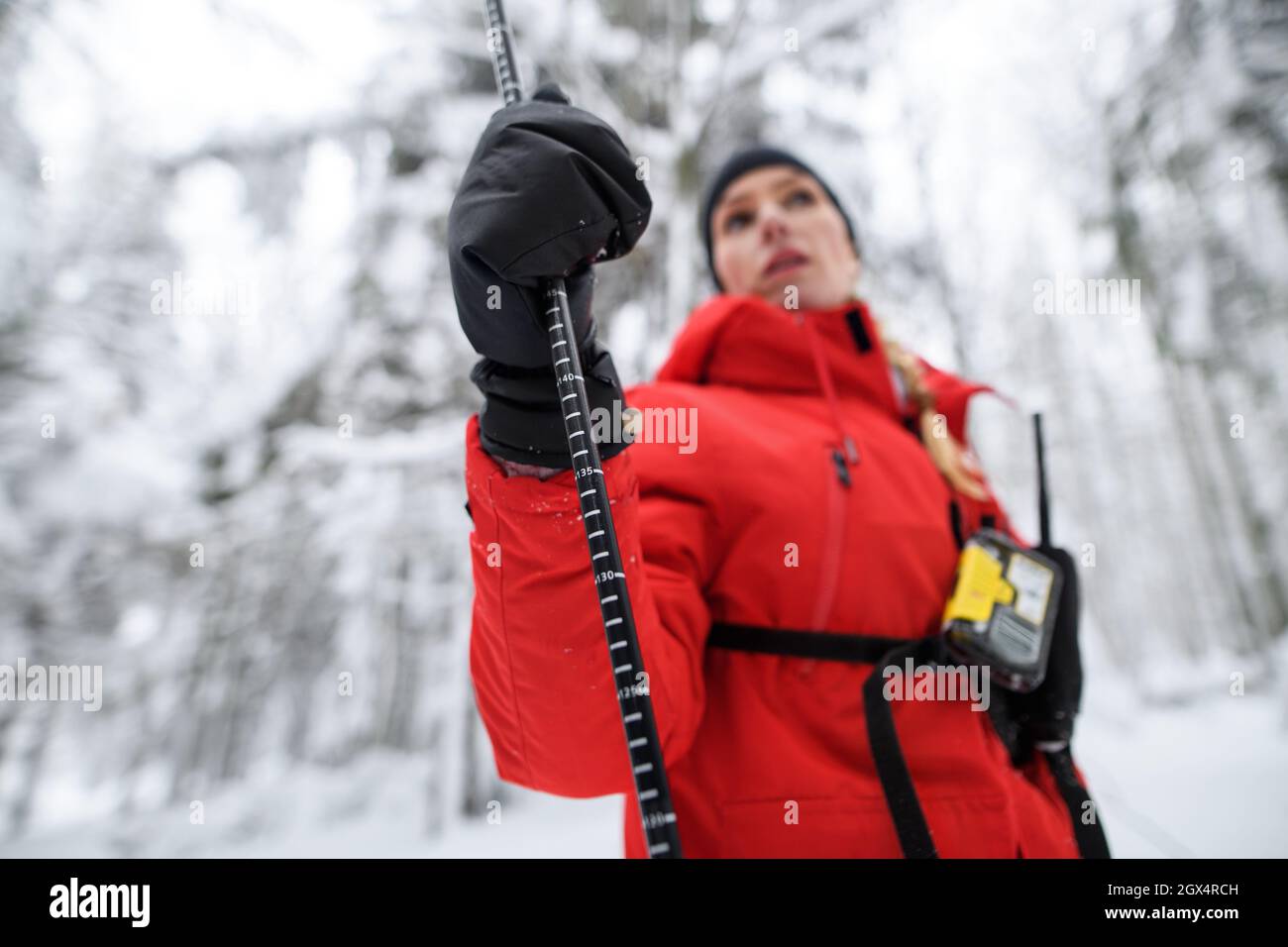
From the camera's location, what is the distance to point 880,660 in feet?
5.01

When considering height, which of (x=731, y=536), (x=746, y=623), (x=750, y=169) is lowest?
(x=746, y=623)

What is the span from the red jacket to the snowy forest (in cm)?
182

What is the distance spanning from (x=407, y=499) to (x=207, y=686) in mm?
10796

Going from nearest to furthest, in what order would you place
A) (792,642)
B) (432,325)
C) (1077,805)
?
(792,642), (1077,805), (432,325)

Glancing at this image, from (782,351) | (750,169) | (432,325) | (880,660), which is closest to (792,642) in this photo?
(880,660)

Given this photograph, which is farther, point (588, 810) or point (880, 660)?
point (588, 810)

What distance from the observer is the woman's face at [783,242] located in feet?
7.81

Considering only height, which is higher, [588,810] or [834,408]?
[834,408]

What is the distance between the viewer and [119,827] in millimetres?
13062

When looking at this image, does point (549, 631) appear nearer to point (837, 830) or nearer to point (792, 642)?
point (792, 642)

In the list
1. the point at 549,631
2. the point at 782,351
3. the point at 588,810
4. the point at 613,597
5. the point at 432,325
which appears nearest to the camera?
the point at 613,597

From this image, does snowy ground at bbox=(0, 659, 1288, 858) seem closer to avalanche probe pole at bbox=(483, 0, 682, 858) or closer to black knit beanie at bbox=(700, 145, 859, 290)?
black knit beanie at bbox=(700, 145, 859, 290)

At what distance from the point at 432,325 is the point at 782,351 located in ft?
21.4
